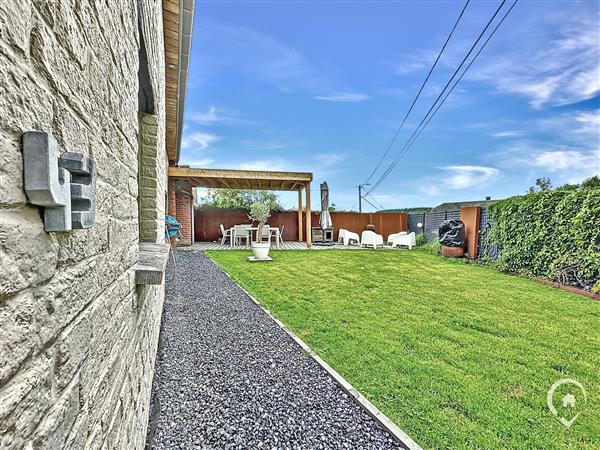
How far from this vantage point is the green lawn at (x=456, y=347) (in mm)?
2201

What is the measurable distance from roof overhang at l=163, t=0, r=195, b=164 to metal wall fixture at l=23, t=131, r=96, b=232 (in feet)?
12.4

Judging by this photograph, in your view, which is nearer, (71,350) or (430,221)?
(71,350)

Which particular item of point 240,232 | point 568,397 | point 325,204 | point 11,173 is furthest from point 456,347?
point 240,232

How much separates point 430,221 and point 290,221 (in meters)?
7.52

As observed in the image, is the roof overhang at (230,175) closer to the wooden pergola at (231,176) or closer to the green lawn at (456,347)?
the wooden pergola at (231,176)

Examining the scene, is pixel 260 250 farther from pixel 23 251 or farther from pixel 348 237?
pixel 23 251

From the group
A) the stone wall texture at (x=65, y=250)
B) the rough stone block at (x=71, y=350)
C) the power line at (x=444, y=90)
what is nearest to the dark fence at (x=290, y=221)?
the power line at (x=444, y=90)

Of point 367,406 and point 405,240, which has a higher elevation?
point 405,240

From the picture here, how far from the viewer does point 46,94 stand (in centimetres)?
58

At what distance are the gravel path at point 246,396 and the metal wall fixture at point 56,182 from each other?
1963mm

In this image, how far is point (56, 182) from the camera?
0.55 metres

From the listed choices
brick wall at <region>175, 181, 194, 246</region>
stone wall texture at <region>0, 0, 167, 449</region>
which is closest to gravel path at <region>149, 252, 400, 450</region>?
stone wall texture at <region>0, 0, 167, 449</region>

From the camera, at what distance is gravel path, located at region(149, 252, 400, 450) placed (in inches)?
80.5

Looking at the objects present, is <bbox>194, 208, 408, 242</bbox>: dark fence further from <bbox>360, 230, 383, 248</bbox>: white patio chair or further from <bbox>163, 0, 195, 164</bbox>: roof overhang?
<bbox>163, 0, 195, 164</bbox>: roof overhang
